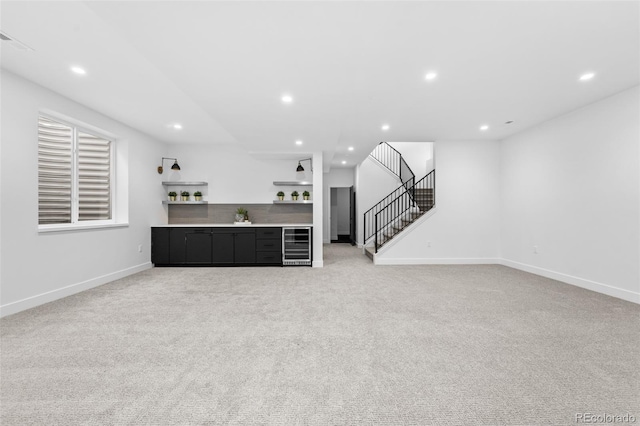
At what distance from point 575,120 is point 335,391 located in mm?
5681

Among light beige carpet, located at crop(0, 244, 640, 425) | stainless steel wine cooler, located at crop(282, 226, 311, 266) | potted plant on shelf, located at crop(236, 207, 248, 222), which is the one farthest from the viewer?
potted plant on shelf, located at crop(236, 207, 248, 222)

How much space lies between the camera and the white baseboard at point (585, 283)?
12.3ft

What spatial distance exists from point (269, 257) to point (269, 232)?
56 centimetres

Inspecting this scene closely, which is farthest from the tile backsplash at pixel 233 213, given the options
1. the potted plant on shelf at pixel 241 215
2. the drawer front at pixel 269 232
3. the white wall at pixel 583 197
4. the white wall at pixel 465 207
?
the white wall at pixel 583 197

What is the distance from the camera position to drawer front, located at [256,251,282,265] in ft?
20.0

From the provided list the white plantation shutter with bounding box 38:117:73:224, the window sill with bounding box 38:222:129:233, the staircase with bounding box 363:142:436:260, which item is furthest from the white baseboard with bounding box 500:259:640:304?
the white plantation shutter with bounding box 38:117:73:224

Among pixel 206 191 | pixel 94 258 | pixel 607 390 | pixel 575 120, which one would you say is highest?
pixel 575 120

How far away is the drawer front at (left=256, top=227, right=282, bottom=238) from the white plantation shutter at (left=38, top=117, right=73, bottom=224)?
3.18m

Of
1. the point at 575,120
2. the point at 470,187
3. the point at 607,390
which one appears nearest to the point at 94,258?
the point at 607,390

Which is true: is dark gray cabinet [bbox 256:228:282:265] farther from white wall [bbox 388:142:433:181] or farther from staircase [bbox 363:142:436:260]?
white wall [bbox 388:142:433:181]

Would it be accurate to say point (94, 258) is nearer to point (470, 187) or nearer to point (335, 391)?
point (335, 391)

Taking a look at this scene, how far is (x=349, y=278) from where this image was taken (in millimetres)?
5078

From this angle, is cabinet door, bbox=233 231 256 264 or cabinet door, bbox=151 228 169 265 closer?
cabinet door, bbox=151 228 169 265

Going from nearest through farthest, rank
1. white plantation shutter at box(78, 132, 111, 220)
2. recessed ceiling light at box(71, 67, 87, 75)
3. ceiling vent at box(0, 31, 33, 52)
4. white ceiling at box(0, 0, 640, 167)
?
white ceiling at box(0, 0, 640, 167), ceiling vent at box(0, 31, 33, 52), recessed ceiling light at box(71, 67, 87, 75), white plantation shutter at box(78, 132, 111, 220)
